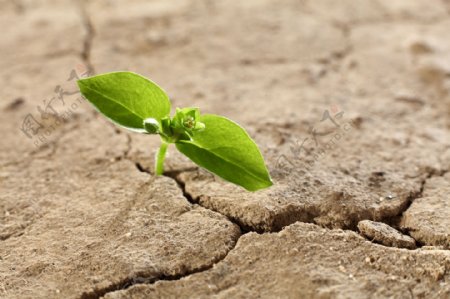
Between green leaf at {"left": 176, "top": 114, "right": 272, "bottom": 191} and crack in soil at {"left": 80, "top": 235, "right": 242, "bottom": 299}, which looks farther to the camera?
green leaf at {"left": 176, "top": 114, "right": 272, "bottom": 191}

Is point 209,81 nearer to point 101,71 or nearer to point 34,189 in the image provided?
point 101,71

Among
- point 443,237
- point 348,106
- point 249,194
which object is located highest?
point 348,106

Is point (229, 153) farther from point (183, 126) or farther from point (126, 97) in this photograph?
point (126, 97)

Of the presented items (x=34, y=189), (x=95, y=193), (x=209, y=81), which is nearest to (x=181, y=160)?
(x=95, y=193)

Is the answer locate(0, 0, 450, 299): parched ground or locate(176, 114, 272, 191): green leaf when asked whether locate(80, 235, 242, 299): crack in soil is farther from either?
locate(176, 114, 272, 191): green leaf

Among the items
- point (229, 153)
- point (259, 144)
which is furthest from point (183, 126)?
point (259, 144)

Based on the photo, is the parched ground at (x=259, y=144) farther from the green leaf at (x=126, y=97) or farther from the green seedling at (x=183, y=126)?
the green leaf at (x=126, y=97)

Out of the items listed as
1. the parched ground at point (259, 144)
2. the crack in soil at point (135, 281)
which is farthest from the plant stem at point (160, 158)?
the crack in soil at point (135, 281)

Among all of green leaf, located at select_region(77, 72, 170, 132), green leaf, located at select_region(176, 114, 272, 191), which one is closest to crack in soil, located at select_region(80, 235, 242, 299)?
green leaf, located at select_region(176, 114, 272, 191)
